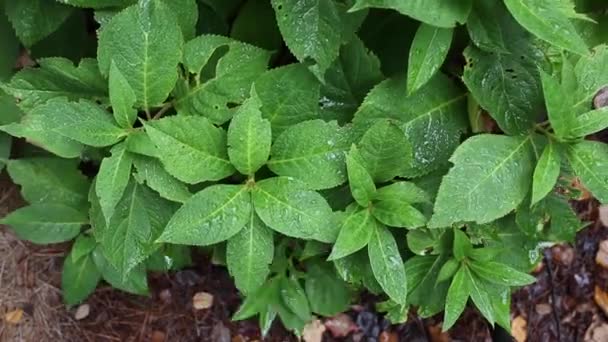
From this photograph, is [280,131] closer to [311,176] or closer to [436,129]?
[311,176]

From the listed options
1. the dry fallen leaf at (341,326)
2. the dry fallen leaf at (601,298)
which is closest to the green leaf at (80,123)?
the dry fallen leaf at (341,326)

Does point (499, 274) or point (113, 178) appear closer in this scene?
point (113, 178)

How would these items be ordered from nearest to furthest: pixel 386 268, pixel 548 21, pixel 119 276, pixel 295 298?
pixel 548 21
pixel 386 268
pixel 119 276
pixel 295 298

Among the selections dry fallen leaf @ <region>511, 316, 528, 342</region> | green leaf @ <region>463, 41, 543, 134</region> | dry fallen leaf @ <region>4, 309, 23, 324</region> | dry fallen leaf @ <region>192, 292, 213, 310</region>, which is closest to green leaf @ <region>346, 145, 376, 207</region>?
green leaf @ <region>463, 41, 543, 134</region>

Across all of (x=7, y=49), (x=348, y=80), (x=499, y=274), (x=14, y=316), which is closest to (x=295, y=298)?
(x=499, y=274)

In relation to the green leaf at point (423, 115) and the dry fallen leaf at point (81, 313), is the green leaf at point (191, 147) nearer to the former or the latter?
the green leaf at point (423, 115)

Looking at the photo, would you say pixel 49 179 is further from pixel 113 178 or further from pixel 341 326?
pixel 341 326
